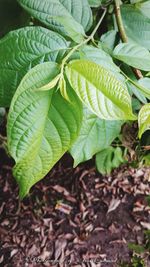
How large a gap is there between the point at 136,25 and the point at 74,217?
46.2 inches

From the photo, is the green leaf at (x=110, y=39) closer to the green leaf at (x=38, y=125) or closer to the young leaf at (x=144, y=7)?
the young leaf at (x=144, y=7)

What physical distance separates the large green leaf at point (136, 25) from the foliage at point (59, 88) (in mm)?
53

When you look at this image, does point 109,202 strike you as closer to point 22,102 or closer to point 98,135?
point 98,135

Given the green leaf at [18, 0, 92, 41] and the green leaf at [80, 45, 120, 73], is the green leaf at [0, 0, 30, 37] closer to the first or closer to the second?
the green leaf at [18, 0, 92, 41]

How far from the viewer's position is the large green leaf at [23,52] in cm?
63

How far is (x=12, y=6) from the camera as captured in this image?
0.92 metres

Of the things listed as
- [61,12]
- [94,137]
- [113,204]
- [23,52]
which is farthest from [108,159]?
[23,52]

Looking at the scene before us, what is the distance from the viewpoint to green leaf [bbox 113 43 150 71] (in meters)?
0.71

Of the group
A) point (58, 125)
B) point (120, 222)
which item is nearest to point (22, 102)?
point (58, 125)

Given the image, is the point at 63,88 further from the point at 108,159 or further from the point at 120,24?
the point at 108,159

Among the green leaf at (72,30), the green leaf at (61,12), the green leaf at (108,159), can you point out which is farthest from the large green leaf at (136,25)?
the green leaf at (108,159)

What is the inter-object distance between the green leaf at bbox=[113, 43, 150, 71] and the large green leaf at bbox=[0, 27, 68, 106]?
0.13 metres

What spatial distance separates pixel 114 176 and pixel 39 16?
4.45ft

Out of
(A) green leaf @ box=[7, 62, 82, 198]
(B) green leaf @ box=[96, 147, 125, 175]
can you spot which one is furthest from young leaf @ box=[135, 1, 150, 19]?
(B) green leaf @ box=[96, 147, 125, 175]
